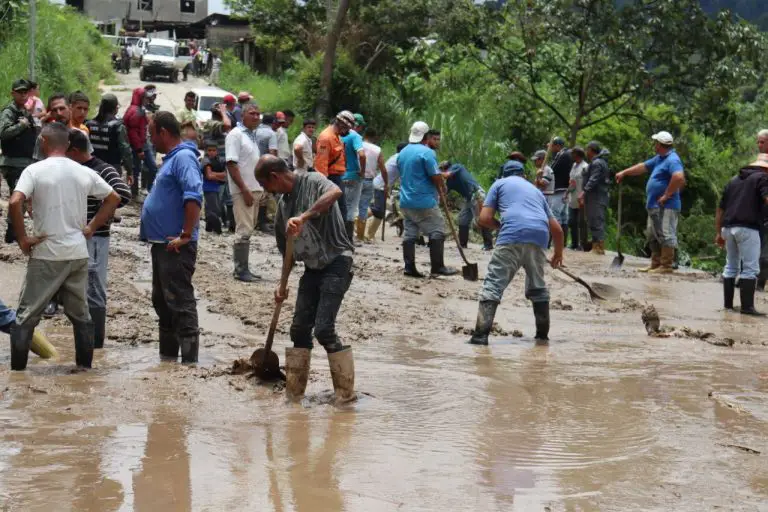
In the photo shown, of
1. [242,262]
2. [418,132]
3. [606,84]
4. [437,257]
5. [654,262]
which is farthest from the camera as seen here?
[606,84]

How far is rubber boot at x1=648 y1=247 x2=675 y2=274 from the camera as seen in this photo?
1584 cm

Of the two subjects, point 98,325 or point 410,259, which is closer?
point 98,325

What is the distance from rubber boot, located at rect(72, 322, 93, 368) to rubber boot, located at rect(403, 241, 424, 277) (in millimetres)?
6166

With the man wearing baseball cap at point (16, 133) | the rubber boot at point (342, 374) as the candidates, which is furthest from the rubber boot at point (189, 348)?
the man wearing baseball cap at point (16, 133)

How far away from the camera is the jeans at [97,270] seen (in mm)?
8477

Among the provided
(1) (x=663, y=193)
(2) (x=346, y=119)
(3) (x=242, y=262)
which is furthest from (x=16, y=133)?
(1) (x=663, y=193)

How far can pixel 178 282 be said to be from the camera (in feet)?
26.8

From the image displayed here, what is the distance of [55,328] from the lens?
31.2 ft

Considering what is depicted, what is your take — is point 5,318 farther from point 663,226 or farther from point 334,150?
point 663,226

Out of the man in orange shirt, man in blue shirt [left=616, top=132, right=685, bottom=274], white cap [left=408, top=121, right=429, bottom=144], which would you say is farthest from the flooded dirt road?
man in blue shirt [left=616, top=132, right=685, bottom=274]

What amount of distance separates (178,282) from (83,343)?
0.77 metres

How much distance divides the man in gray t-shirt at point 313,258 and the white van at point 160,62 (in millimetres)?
44078

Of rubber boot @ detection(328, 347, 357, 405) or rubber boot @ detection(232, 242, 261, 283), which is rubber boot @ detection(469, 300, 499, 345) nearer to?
Answer: rubber boot @ detection(328, 347, 357, 405)

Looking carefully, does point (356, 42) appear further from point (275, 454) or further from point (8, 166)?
point (275, 454)
